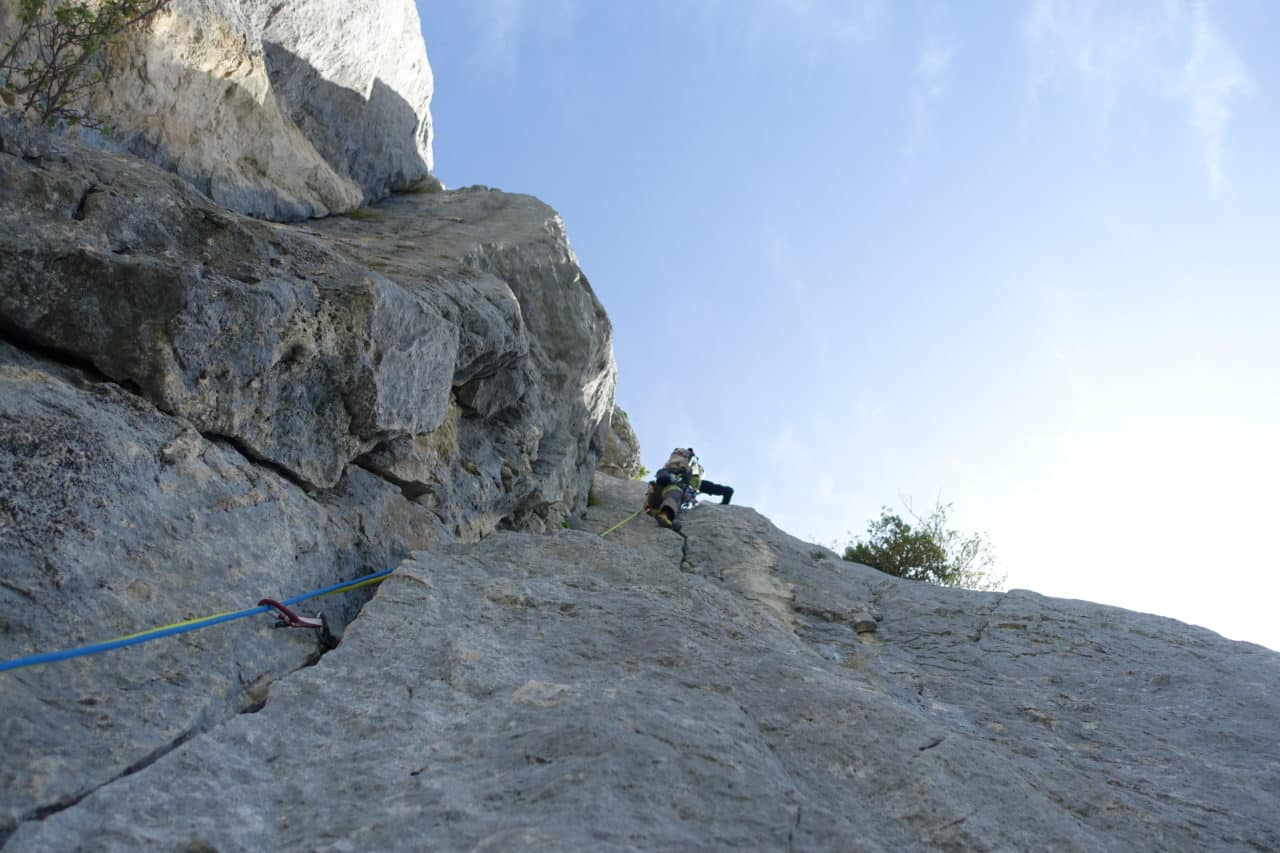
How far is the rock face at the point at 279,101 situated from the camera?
886 centimetres

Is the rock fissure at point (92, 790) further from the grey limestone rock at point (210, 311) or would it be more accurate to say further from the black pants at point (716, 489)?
the black pants at point (716, 489)

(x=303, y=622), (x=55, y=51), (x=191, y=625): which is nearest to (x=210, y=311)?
(x=303, y=622)

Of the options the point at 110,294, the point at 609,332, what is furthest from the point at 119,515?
the point at 609,332

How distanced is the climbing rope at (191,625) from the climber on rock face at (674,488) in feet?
23.2

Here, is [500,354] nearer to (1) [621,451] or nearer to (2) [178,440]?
(2) [178,440]

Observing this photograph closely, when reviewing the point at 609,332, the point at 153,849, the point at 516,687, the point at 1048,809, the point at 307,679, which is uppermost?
the point at 609,332

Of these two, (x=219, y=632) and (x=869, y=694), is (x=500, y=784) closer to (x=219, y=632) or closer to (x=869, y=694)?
(x=219, y=632)

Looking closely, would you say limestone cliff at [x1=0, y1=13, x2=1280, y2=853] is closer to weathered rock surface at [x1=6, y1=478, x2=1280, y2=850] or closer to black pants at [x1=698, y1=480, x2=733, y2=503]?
weathered rock surface at [x1=6, y1=478, x2=1280, y2=850]

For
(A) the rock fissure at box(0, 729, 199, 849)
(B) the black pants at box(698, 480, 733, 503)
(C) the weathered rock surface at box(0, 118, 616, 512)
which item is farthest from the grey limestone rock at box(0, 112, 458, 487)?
(B) the black pants at box(698, 480, 733, 503)

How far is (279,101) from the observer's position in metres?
11.7

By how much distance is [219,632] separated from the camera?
4.51 m

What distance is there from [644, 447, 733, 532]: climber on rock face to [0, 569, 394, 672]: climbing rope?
709cm

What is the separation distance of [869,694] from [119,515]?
175 inches

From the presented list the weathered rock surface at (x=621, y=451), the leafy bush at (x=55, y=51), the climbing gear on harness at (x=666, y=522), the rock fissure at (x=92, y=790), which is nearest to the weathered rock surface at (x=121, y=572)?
the rock fissure at (x=92, y=790)
